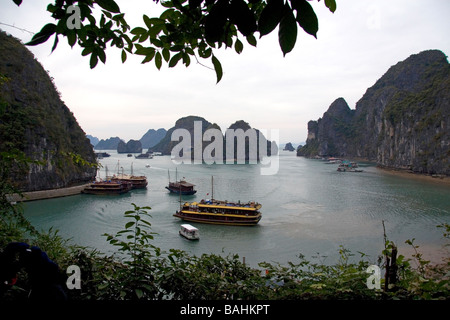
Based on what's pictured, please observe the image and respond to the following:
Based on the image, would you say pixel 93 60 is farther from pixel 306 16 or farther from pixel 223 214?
pixel 223 214

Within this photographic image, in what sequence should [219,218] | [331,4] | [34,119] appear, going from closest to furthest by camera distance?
[331,4] → [219,218] → [34,119]

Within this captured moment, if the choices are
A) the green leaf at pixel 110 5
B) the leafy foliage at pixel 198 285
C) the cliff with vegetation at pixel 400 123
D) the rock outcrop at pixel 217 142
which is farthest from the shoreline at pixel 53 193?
the cliff with vegetation at pixel 400 123

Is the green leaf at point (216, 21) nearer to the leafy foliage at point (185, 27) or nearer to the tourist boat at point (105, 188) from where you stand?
the leafy foliage at point (185, 27)

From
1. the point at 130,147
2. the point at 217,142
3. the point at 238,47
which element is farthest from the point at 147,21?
the point at 130,147

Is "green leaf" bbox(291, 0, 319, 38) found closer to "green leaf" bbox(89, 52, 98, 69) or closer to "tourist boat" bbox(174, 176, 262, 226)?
"green leaf" bbox(89, 52, 98, 69)

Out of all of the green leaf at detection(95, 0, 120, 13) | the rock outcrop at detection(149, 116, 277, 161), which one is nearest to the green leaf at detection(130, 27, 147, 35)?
the green leaf at detection(95, 0, 120, 13)

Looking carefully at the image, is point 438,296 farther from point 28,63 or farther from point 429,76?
point 429,76

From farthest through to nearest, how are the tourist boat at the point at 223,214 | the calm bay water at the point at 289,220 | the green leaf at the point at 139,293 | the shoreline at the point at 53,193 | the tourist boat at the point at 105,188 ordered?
the tourist boat at the point at 105,188, the shoreline at the point at 53,193, the tourist boat at the point at 223,214, the calm bay water at the point at 289,220, the green leaf at the point at 139,293
